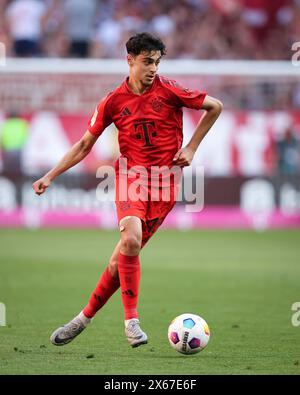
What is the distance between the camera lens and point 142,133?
749cm

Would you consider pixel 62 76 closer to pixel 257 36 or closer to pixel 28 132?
pixel 28 132

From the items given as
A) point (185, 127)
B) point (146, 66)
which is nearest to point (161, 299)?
point (146, 66)

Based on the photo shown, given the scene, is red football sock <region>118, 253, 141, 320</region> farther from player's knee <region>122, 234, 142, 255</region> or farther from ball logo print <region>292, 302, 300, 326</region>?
ball logo print <region>292, 302, 300, 326</region>

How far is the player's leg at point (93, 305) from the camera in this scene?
7391 mm

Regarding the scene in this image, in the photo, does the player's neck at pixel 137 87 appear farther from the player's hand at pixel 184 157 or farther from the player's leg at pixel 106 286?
the player's leg at pixel 106 286

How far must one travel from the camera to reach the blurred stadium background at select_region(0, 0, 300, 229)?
61.5 ft

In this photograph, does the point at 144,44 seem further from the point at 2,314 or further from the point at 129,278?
the point at 2,314

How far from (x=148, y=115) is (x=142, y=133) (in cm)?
14

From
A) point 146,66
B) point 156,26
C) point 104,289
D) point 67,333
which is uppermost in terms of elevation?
point 156,26

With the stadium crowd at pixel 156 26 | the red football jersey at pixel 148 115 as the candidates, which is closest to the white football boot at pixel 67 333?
the red football jersey at pixel 148 115

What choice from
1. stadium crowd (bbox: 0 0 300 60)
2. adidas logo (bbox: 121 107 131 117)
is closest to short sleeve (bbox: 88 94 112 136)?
adidas logo (bbox: 121 107 131 117)

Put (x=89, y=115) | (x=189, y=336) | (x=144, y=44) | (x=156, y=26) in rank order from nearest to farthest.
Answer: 1. (x=189, y=336)
2. (x=144, y=44)
3. (x=89, y=115)
4. (x=156, y=26)

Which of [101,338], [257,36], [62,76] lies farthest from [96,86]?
[101,338]

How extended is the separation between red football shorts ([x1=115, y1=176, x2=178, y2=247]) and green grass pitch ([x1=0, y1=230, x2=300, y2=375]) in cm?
94
